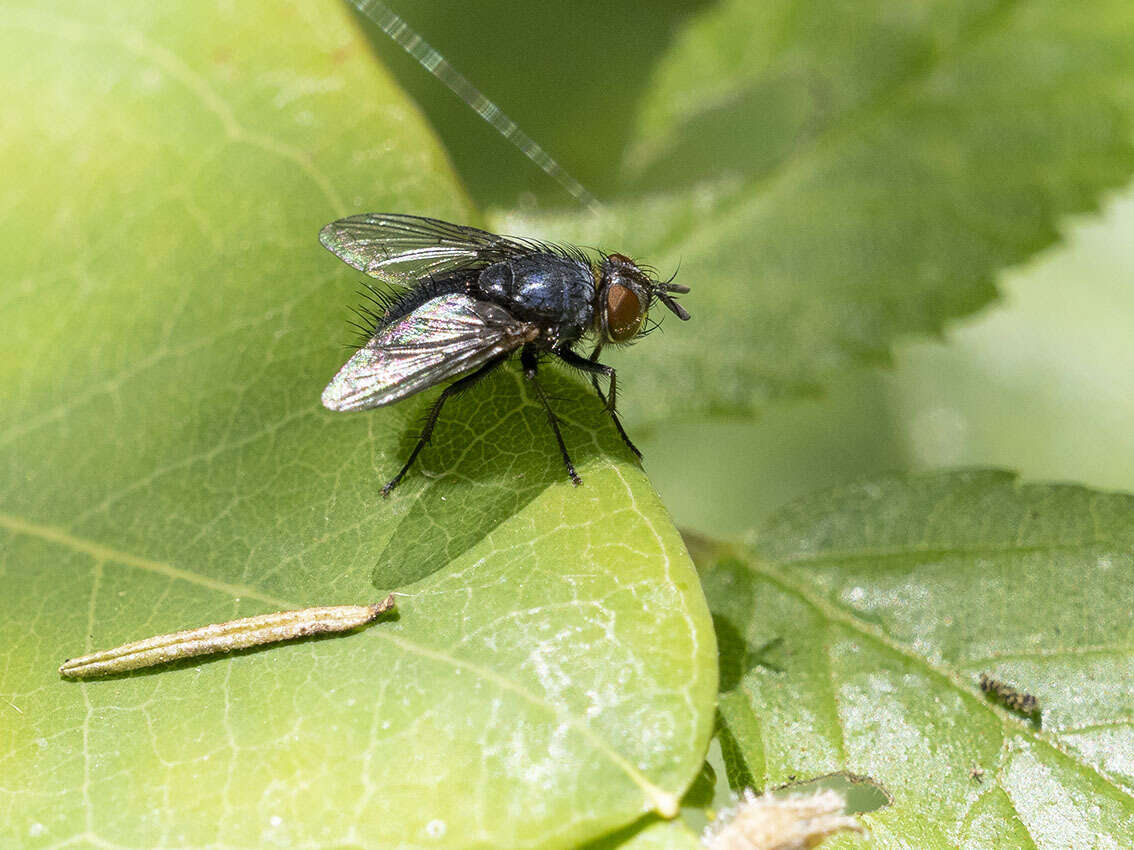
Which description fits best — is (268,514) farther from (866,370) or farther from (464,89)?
(464,89)

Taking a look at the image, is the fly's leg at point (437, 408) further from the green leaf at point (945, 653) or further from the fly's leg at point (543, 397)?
the green leaf at point (945, 653)

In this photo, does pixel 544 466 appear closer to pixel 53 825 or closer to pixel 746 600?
pixel 746 600

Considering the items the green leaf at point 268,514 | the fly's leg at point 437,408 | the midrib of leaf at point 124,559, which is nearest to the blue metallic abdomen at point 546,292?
the fly's leg at point 437,408

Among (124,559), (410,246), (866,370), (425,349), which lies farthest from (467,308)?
(866,370)

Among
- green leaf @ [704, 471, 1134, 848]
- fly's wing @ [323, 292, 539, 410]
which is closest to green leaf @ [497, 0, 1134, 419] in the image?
green leaf @ [704, 471, 1134, 848]

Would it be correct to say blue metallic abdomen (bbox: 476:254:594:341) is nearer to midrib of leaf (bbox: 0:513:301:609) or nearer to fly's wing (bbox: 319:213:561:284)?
fly's wing (bbox: 319:213:561:284)
